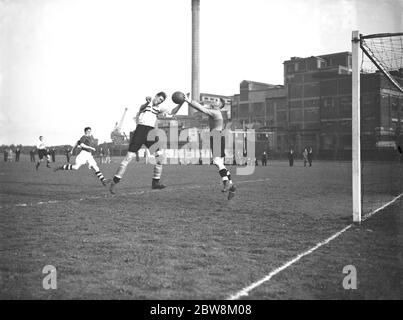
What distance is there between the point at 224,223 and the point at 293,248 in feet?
6.88

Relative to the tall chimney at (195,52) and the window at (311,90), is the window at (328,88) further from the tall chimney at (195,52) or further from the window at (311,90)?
the tall chimney at (195,52)

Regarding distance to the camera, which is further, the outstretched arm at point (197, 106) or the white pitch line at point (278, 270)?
the outstretched arm at point (197, 106)

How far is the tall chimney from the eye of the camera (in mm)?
57969

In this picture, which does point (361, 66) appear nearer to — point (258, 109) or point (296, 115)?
point (296, 115)

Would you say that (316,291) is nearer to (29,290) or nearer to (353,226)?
(29,290)

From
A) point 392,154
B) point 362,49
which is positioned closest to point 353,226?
point 362,49

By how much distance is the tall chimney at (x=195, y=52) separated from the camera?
58.0m

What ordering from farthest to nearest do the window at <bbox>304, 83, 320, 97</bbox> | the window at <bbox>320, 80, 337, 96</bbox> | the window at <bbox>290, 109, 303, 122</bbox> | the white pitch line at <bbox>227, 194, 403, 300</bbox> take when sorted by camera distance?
1. the window at <bbox>290, 109, 303, 122</bbox>
2. the window at <bbox>304, 83, 320, 97</bbox>
3. the window at <bbox>320, 80, 337, 96</bbox>
4. the white pitch line at <bbox>227, 194, 403, 300</bbox>

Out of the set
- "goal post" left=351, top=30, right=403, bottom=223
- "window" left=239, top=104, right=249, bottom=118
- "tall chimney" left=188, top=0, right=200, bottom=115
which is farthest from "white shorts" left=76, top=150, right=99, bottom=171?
"window" left=239, top=104, right=249, bottom=118

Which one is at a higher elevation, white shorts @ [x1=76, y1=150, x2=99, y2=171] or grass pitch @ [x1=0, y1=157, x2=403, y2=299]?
white shorts @ [x1=76, y1=150, x2=99, y2=171]

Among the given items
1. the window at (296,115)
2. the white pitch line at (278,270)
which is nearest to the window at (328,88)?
the window at (296,115)

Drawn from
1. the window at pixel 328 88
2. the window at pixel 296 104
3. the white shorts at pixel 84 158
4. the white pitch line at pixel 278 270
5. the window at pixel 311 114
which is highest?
the window at pixel 328 88

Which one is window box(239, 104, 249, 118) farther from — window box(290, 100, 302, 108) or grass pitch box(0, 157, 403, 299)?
grass pitch box(0, 157, 403, 299)
